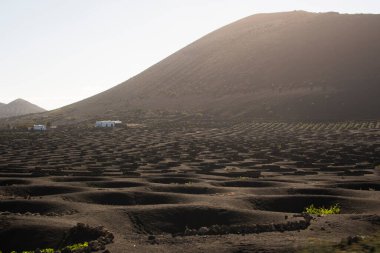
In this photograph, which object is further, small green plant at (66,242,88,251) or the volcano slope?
the volcano slope

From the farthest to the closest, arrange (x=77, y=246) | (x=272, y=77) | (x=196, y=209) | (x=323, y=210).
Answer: (x=272, y=77) → (x=323, y=210) → (x=196, y=209) → (x=77, y=246)

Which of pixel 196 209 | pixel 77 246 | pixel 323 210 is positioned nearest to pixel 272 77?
pixel 323 210

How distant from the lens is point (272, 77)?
349 ft

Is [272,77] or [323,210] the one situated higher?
[272,77]

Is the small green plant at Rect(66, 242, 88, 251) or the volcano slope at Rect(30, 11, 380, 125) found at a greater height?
the volcano slope at Rect(30, 11, 380, 125)

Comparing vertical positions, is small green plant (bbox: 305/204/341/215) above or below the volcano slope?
below

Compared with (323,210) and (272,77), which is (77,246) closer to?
(323,210)

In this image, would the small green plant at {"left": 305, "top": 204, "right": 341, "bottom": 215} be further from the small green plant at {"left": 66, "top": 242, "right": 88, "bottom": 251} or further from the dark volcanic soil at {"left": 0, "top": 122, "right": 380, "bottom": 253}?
the small green plant at {"left": 66, "top": 242, "right": 88, "bottom": 251}

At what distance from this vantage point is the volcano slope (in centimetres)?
8762

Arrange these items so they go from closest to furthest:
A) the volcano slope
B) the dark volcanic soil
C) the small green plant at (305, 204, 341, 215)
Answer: the dark volcanic soil → the small green plant at (305, 204, 341, 215) → the volcano slope

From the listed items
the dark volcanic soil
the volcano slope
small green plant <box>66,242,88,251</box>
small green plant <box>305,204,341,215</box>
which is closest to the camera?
small green plant <box>66,242,88,251</box>

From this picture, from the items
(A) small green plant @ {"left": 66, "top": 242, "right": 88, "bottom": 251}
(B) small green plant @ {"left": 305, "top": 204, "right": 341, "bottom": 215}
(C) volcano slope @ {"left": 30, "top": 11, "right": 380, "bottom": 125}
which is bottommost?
(A) small green plant @ {"left": 66, "top": 242, "right": 88, "bottom": 251}

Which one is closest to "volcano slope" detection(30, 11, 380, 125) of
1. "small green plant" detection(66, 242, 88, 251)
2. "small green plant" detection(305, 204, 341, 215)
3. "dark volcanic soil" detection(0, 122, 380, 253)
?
"dark volcanic soil" detection(0, 122, 380, 253)

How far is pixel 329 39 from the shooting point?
11606 cm
